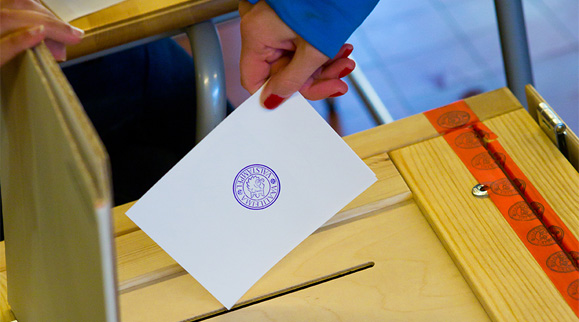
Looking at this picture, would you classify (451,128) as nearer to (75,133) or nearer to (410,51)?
(75,133)

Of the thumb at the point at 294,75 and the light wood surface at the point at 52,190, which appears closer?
the light wood surface at the point at 52,190

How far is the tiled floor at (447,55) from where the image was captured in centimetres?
192

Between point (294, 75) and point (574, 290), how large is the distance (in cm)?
39

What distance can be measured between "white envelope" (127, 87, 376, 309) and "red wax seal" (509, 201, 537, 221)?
0.16 m

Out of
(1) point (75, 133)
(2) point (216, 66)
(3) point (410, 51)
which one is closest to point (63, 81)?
(1) point (75, 133)

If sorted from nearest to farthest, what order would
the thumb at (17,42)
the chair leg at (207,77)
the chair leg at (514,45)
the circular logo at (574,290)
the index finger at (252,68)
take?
the thumb at (17,42), the circular logo at (574,290), the index finger at (252,68), the chair leg at (207,77), the chair leg at (514,45)

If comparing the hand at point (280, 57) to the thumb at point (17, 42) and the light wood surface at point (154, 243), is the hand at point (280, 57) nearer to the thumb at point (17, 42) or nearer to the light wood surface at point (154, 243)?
the light wood surface at point (154, 243)

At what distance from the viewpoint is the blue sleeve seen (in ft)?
2.33

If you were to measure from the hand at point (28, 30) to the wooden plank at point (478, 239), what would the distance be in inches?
16.0

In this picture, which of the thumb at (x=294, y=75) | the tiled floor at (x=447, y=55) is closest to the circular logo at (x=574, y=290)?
the thumb at (x=294, y=75)

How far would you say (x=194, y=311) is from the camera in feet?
1.99

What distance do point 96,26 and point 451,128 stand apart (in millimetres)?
568

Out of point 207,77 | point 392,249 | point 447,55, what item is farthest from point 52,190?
point 447,55

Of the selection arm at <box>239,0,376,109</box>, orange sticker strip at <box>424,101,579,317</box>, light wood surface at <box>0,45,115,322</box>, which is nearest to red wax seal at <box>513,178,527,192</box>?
orange sticker strip at <box>424,101,579,317</box>
